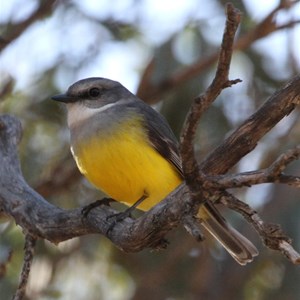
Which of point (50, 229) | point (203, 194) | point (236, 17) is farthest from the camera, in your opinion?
point (50, 229)

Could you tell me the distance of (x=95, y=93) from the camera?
4.67 m

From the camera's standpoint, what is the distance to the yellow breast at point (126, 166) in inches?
155

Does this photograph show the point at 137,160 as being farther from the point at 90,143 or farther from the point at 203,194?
the point at 203,194

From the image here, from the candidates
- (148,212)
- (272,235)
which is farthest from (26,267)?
(272,235)

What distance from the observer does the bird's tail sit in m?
4.00

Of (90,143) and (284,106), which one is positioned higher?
(284,106)

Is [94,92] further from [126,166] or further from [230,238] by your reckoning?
[230,238]

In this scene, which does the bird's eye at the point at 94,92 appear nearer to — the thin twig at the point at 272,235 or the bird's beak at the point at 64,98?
the bird's beak at the point at 64,98

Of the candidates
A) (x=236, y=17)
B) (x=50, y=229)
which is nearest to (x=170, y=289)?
(x=50, y=229)

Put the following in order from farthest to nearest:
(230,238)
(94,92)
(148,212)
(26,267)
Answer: (94,92) → (230,238) → (26,267) → (148,212)

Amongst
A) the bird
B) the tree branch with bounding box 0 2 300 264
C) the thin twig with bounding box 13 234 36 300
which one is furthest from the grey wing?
the thin twig with bounding box 13 234 36 300

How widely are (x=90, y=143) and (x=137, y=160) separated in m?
0.23

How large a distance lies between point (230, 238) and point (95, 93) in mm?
1136

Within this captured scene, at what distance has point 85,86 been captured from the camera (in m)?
4.62
